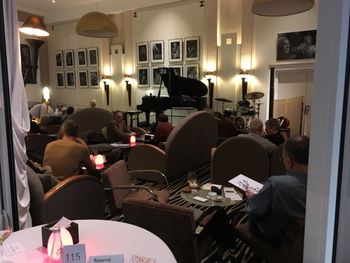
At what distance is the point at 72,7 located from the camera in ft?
38.4

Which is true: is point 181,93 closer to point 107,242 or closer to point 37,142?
point 37,142

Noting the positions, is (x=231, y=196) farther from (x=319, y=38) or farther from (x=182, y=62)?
(x=182, y=62)

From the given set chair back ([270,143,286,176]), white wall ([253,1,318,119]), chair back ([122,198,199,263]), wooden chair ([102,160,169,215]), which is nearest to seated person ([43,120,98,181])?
wooden chair ([102,160,169,215])

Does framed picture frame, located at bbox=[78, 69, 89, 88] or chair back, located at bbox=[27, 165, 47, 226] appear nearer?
chair back, located at bbox=[27, 165, 47, 226]

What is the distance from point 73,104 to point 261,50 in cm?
797

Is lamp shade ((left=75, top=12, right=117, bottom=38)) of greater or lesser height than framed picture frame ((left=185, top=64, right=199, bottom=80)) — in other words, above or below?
above

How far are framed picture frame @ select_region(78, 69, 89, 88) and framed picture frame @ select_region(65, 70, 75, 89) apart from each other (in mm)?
356

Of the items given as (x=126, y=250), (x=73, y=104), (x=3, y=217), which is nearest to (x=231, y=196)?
(x=126, y=250)

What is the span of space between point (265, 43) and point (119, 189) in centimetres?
707

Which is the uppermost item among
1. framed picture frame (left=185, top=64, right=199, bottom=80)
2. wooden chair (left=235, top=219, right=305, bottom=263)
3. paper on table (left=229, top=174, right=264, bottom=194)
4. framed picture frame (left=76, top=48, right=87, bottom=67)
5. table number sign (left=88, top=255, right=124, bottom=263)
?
framed picture frame (left=76, top=48, right=87, bottom=67)

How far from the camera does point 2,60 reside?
1.94m

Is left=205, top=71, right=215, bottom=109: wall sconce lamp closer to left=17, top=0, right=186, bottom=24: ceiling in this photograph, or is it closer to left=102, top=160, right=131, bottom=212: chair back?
left=17, top=0, right=186, bottom=24: ceiling

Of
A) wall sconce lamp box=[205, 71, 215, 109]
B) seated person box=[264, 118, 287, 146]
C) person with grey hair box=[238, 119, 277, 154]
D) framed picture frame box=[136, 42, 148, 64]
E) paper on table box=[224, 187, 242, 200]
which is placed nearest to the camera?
paper on table box=[224, 187, 242, 200]

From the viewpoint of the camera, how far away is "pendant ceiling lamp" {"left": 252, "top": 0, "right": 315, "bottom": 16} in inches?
130
